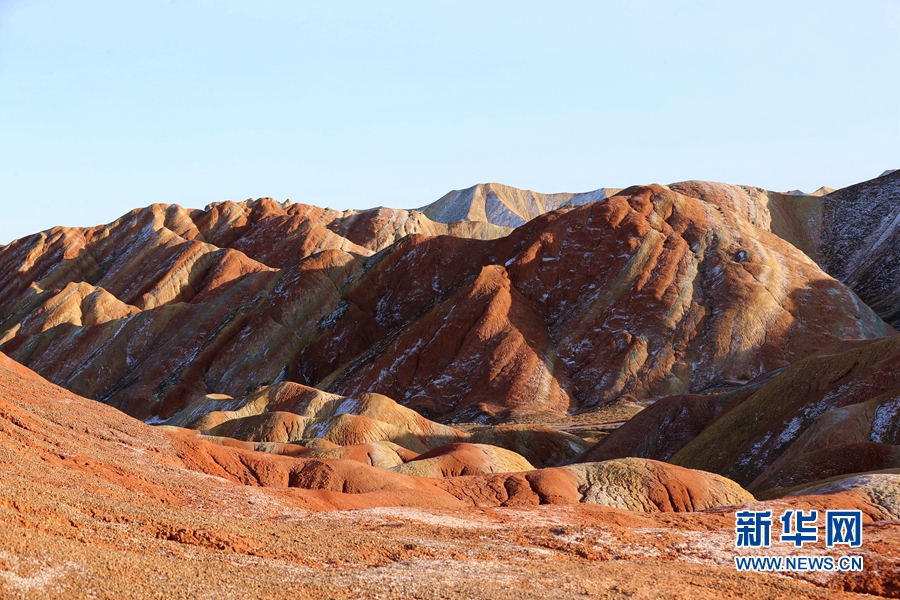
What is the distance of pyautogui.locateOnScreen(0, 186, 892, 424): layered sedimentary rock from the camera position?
88562 millimetres

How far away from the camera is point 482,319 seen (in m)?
95.4

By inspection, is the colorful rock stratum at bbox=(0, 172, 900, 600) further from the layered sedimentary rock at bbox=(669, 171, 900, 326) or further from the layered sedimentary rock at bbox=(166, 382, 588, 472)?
the layered sedimentary rock at bbox=(669, 171, 900, 326)

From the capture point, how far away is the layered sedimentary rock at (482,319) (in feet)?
Result: 291

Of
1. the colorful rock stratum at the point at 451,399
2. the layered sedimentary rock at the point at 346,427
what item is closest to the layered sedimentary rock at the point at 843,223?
the colorful rock stratum at the point at 451,399

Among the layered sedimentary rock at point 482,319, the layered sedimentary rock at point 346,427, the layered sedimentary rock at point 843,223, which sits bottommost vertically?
the layered sedimentary rock at point 346,427

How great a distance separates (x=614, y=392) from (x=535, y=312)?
1615cm

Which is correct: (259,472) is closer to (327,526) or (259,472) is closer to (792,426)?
(327,526)

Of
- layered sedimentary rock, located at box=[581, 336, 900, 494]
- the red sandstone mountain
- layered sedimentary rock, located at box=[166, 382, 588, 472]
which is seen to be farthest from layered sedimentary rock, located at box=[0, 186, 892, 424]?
the red sandstone mountain

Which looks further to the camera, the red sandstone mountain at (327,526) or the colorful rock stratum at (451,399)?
the colorful rock stratum at (451,399)

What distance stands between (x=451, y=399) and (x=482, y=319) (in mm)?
9845

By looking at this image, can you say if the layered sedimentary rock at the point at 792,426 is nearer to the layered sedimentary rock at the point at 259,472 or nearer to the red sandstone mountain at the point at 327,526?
the layered sedimentary rock at the point at 259,472

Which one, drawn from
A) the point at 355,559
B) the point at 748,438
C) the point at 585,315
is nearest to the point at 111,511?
the point at 355,559

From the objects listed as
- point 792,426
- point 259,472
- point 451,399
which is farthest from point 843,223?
point 259,472

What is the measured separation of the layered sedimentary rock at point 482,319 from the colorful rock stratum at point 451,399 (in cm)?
35
